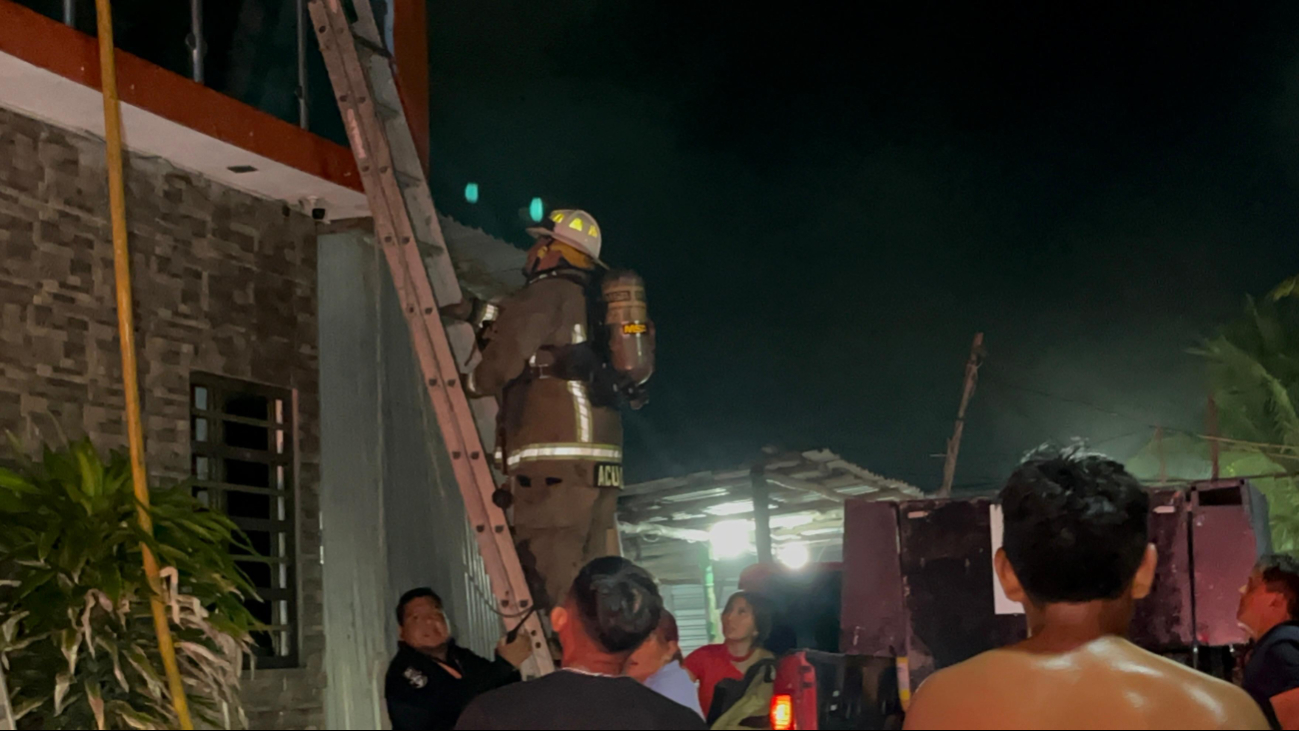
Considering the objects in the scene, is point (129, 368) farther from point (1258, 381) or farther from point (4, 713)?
point (1258, 381)

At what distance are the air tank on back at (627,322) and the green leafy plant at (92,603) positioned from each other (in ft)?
6.60

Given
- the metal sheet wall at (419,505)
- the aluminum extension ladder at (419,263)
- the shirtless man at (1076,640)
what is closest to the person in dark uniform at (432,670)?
the aluminum extension ladder at (419,263)

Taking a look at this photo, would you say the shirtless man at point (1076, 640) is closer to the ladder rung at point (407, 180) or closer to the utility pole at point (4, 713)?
the utility pole at point (4, 713)

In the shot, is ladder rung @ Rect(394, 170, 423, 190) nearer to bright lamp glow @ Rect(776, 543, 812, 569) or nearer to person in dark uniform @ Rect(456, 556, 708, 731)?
person in dark uniform @ Rect(456, 556, 708, 731)

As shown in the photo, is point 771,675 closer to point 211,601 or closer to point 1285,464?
point 211,601

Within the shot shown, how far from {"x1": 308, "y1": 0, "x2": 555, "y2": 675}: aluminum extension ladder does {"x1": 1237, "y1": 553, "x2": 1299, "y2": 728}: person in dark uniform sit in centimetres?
295

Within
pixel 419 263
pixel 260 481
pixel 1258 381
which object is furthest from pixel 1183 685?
pixel 1258 381

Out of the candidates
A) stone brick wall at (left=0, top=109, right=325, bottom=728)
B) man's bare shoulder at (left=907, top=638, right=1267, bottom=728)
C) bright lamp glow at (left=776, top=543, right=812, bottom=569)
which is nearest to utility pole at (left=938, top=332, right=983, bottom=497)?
bright lamp glow at (left=776, top=543, right=812, bottom=569)

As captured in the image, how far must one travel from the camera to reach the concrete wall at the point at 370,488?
821 cm

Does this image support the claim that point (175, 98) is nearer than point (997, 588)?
No

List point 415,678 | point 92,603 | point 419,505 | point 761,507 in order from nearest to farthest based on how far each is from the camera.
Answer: point 92,603 → point 415,678 → point 419,505 → point 761,507

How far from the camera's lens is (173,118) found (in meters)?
6.89

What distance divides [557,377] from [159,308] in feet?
6.87

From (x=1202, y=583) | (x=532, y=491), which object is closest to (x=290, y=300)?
(x=532, y=491)
